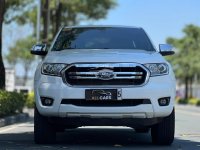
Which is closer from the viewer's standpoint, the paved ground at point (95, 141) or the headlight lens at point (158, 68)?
the headlight lens at point (158, 68)

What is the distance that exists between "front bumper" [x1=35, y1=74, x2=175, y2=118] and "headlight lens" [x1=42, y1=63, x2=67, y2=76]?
78 mm

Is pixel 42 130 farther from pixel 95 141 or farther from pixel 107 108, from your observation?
pixel 95 141

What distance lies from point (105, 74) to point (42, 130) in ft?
4.61

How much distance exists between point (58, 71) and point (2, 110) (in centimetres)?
657

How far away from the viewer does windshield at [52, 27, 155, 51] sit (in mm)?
9898

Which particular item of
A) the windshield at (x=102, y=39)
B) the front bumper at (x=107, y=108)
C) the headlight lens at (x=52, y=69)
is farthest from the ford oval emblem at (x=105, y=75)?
the windshield at (x=102, y=39)

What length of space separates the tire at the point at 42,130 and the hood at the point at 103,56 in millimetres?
915

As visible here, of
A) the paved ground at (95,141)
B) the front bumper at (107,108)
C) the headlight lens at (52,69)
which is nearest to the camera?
the front bumper at (107,108)

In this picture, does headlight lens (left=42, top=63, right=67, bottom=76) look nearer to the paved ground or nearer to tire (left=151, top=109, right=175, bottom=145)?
the paved ground

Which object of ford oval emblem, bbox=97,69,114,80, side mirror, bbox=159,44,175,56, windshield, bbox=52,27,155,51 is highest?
windshield, bbox=52,27,155,51

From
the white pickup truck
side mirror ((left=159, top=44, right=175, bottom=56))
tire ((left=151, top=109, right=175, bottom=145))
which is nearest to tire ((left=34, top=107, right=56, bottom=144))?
the white pickup truck

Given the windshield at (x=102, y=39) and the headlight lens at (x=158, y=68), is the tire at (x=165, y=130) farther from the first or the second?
the windshield at (x=102, y=39)

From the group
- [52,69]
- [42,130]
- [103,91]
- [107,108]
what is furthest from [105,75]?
[42,130]

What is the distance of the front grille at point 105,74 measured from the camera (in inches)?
339
